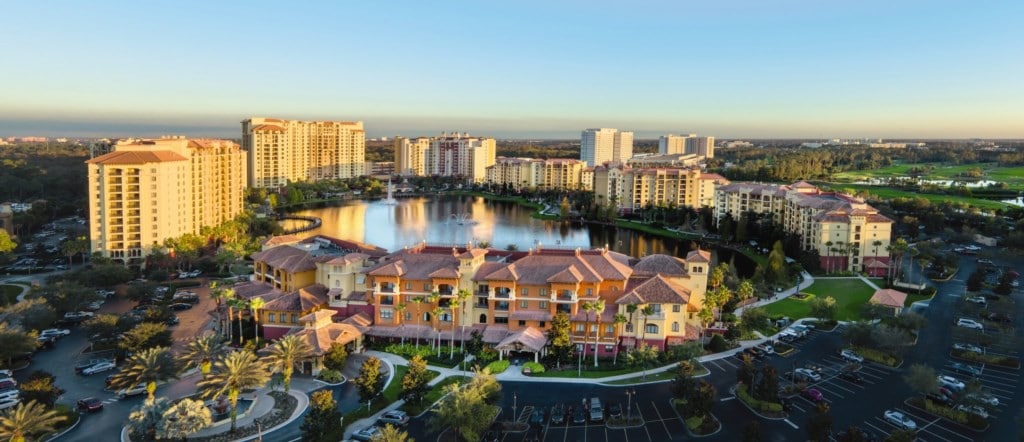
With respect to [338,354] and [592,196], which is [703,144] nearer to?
[592,196]

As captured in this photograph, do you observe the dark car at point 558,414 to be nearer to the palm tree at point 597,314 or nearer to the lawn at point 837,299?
the palm tree at point 597,314

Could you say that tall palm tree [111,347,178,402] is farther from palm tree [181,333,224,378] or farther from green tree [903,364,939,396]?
green tree [903,364,939,396]

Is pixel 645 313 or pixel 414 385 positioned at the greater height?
pixel 645 313

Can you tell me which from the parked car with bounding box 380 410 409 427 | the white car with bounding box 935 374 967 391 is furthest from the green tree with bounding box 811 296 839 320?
the parked car with bounding box 380 410 409 427

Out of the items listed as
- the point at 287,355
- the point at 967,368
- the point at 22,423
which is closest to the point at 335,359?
the point at 287,355

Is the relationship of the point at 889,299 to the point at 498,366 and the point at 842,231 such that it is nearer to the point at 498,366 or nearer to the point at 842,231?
the point at 842,231

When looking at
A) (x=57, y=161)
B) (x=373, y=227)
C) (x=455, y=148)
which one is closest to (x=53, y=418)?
(x=373, y=227)

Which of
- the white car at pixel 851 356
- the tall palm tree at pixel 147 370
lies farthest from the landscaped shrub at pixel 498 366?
the white car at pixel 851 356
